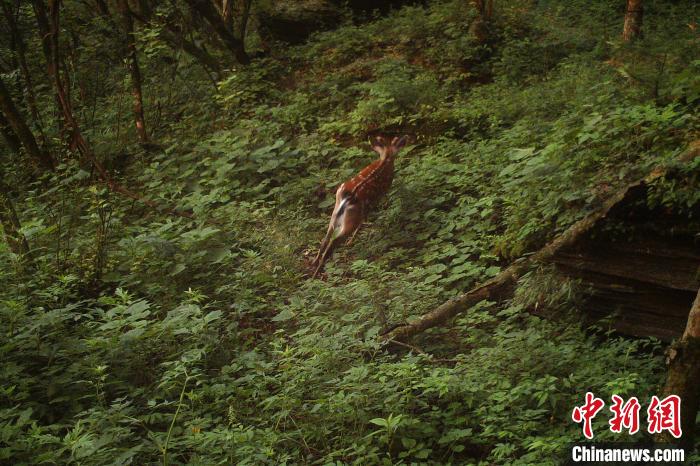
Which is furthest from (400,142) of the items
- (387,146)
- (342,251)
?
(342,251)

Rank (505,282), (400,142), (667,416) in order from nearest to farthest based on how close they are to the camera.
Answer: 1. (667,416)
2. (505,282)
3. (400,142)

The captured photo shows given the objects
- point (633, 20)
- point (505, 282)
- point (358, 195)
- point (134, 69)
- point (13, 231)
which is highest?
point (134, 69)

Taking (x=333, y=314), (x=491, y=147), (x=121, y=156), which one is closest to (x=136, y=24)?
(x=121, y=156)

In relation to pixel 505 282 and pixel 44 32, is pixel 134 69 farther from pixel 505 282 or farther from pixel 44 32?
pixel 505 282

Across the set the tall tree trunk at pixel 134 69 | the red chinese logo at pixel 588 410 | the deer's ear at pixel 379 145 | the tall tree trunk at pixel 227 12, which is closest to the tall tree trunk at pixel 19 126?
the tall tree trunk at pixel 134 69

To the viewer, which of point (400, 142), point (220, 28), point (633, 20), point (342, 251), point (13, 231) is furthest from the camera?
point (220, 28)

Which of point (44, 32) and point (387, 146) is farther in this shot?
point (44, 32)

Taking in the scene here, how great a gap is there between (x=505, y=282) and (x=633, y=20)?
265 inches

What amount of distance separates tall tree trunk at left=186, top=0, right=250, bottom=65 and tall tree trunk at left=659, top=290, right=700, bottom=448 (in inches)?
423

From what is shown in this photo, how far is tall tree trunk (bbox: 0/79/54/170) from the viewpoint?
9.55m

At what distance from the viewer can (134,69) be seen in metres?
10.9

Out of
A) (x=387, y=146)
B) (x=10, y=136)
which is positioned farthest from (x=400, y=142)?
(x=10, y=136)

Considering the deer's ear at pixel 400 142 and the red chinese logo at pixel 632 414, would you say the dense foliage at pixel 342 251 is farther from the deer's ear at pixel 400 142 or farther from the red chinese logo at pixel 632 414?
the deer's ear at pixel 400 142

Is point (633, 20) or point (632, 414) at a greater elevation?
point (633, 20)
